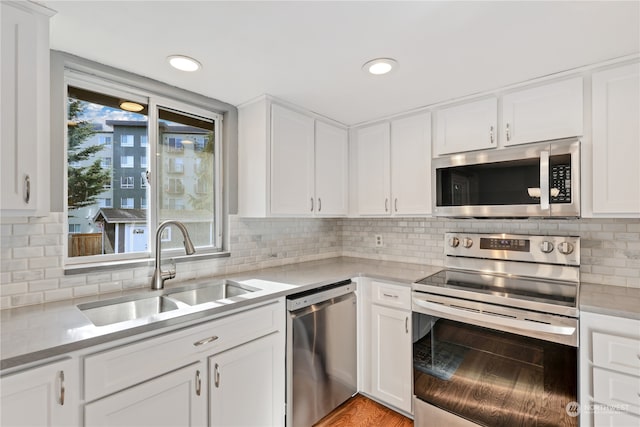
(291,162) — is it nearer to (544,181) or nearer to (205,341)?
(205,341)

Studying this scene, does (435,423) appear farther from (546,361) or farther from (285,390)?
(285,390)

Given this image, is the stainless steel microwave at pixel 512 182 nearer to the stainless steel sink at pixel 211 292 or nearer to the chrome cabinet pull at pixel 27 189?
the stainless steel sink at pixel 211 292

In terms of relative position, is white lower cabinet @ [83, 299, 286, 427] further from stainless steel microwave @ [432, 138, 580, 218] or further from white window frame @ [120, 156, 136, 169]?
stainless steel microwave @ [432, 138, 580, 218]

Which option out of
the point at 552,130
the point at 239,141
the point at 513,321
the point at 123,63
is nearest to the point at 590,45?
the point at 552,130

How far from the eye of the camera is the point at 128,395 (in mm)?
1181

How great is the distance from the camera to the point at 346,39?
55.4 inches

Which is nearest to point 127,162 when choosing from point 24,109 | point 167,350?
point 24,109

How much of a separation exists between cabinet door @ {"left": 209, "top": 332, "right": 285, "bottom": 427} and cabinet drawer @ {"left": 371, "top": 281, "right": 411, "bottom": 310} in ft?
2.49

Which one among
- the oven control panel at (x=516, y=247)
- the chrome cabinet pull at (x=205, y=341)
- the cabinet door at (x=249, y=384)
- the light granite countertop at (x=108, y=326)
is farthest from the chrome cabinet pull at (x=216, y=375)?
the oven control panel at (x=516, y=247)

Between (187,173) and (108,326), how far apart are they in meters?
→ 1.21

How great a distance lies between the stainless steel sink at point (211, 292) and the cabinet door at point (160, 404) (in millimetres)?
580

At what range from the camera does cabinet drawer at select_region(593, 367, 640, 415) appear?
130 cm

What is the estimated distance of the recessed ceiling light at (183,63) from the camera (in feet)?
5.17

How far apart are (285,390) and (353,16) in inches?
76.2
